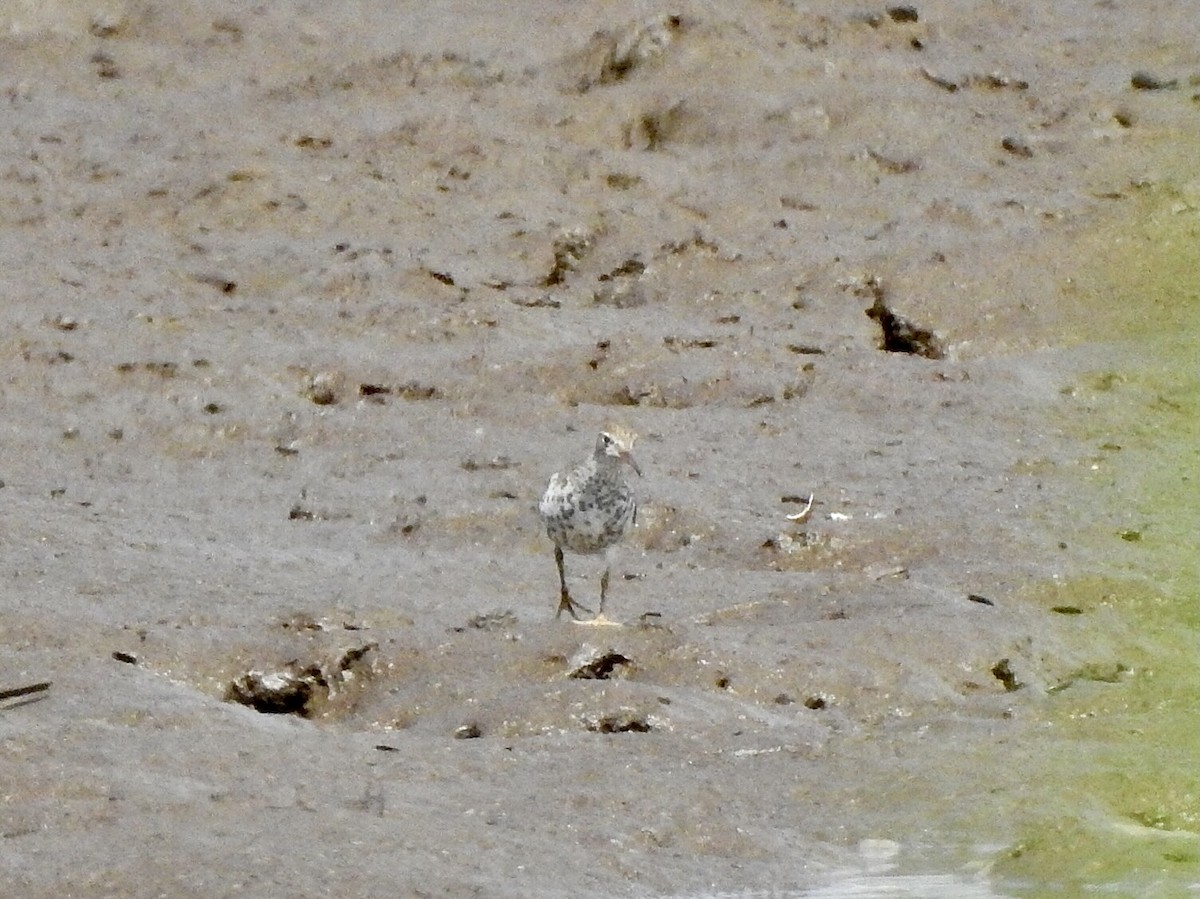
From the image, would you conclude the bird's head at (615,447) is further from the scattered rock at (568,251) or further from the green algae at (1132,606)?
the scattered rock at (568,251)

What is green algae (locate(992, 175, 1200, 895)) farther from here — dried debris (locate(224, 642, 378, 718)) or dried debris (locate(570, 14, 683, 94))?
dried debris (locate(570, 14, 683, 94))

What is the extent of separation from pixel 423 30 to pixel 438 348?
9.36 feet

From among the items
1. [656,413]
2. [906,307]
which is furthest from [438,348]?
[906,307]

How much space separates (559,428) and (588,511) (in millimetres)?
1683

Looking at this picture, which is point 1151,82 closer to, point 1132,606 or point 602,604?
point 1132,606

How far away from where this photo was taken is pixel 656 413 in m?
9.55

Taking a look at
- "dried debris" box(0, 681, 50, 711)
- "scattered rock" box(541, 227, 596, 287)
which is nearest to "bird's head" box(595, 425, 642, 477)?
"dried debris" box(0, 681, 50, 711)

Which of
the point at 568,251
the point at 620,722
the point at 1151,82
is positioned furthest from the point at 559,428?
the point at 1151,82

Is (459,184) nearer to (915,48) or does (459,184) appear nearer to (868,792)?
(915,48)

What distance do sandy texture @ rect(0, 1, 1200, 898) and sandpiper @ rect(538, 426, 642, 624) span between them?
0.56 feet

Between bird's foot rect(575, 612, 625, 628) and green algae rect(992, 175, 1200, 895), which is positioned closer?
green algae rect(992, 175, 1200, 895)

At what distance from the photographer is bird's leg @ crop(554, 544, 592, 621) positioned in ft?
25.1

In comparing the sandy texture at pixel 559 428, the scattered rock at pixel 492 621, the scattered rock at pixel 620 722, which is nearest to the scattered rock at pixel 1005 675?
the sandy texture at pixel 559 428

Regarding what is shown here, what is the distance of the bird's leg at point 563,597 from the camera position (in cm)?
766
